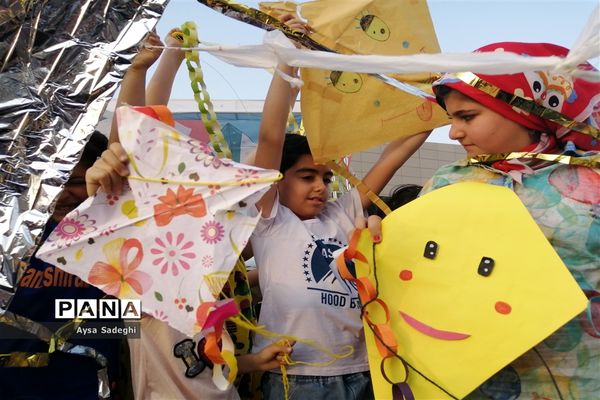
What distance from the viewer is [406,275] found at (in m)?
1.42

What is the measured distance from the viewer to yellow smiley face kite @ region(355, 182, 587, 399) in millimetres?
1290

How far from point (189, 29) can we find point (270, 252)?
60 cm

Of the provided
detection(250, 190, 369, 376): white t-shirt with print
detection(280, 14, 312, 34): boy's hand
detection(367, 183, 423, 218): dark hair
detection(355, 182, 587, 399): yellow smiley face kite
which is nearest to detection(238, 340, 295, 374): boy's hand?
detection(250, 190, 369, 376): white t-shirt with print

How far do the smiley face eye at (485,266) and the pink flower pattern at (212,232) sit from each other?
517mm

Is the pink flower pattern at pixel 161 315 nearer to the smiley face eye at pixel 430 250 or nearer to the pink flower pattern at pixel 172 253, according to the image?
the pink flower pattern at pixel 172 253

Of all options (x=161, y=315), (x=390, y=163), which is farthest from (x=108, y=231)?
(x=390, y=163)

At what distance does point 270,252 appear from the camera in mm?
1820

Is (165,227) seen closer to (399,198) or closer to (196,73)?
(196,73)

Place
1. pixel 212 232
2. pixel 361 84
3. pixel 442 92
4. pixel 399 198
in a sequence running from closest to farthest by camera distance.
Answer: pixel 212 232, pixel 442 92, pixel 361 84, pixel 399 198

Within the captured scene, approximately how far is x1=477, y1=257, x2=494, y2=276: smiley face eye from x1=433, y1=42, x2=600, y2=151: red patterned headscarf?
32cm

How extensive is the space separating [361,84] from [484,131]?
1.71 feet

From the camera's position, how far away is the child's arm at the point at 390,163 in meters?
2.04

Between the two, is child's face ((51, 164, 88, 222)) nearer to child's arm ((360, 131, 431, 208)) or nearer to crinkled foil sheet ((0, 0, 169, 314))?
crinkled foil sheet ((0, 0, 169, 314))

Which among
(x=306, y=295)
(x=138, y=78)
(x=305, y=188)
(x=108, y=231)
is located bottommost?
(x=306, y=295)
